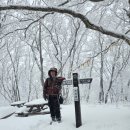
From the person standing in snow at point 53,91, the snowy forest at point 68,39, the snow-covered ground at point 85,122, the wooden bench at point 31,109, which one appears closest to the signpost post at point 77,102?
the snow-covered ground at point 85,122

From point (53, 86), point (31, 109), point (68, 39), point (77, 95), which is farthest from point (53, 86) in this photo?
point (68, 39)

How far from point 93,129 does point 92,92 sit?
25.9 meters

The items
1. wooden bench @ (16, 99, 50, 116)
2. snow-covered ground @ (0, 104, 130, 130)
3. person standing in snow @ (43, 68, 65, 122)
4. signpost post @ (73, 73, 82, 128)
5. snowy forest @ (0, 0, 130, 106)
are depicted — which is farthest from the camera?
snowy forest @ (0, 0, 130, 106)

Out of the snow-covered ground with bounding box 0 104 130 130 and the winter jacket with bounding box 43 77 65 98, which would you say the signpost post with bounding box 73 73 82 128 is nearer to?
the snow-covered ground with bounding box 0 104 130 130

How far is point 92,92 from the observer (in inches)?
1299

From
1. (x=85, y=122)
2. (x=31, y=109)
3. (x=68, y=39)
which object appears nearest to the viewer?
(x=85, y=122)

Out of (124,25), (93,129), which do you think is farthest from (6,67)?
(93,129)

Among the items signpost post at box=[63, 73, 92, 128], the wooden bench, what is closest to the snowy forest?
the wooden bench

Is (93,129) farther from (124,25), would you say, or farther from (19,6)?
(124,25)

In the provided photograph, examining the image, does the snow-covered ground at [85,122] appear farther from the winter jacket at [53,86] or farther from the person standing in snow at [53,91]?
the winter jacket at [53,86]

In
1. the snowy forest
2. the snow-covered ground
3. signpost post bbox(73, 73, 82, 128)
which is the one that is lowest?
the snow-covered ground

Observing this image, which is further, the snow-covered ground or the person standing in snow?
the person standing in snow

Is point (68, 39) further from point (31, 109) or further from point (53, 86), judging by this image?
point (53, 86)

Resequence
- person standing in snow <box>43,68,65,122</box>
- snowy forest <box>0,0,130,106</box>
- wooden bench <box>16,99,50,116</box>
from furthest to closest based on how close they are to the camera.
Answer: snowy forest <box>0,0,130,106</box> < wooden bench <box>16,99,50,116</box> < person standing in snow <box>43,68,65,122</box>
